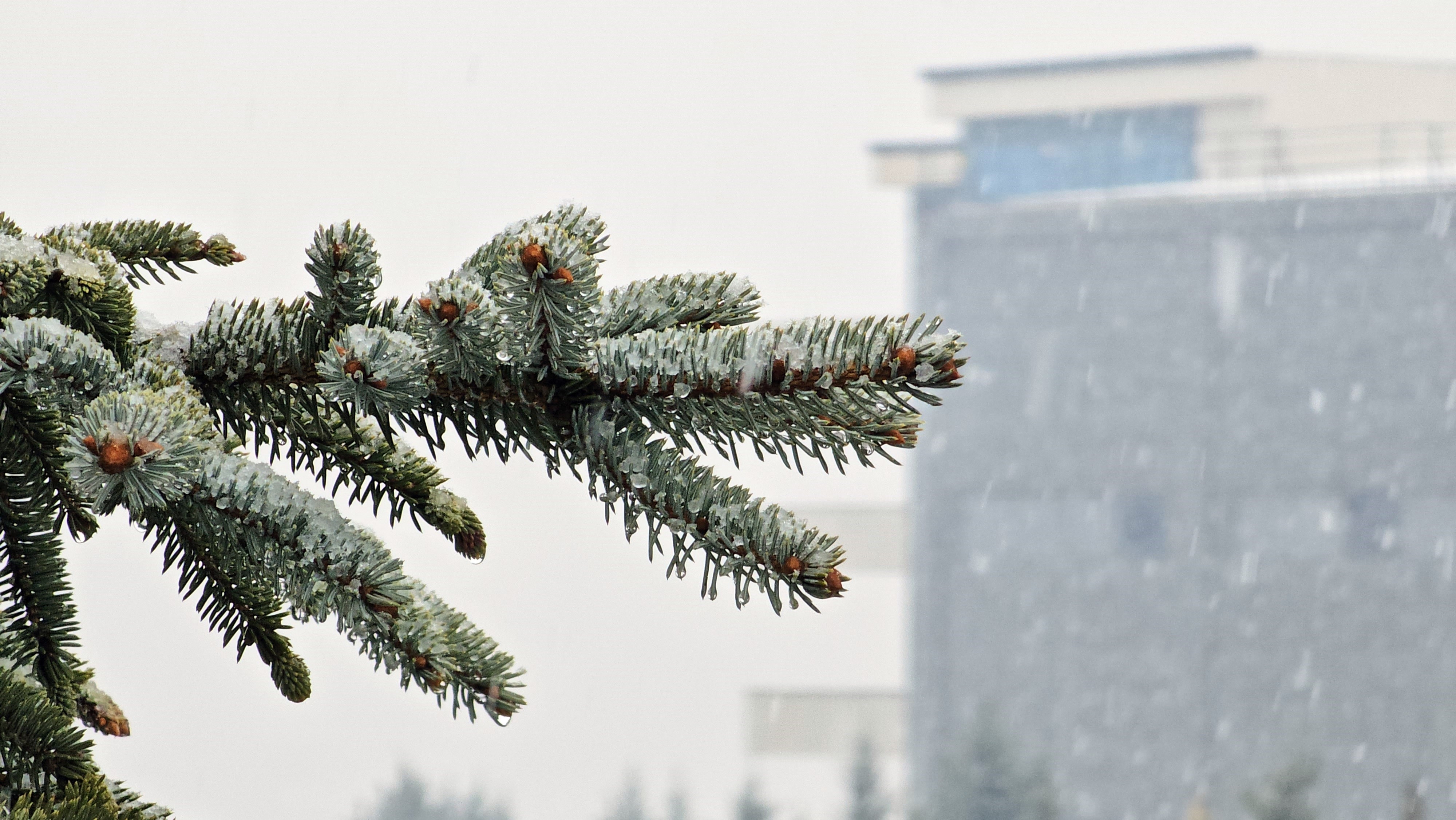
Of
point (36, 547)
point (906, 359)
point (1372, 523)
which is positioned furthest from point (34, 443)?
point (1372, 523)

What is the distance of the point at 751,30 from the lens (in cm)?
5141

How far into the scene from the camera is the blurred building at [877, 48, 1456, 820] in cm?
1589

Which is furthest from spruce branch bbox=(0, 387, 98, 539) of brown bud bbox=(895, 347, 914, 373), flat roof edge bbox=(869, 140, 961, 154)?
flat roof edge bbox=(869, 140, 961, 154)

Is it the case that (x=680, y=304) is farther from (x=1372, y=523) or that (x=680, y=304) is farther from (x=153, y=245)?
(x=1372, y=523)

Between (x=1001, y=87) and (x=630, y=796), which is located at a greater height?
(x=1001, y=87)

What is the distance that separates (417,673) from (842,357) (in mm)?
200

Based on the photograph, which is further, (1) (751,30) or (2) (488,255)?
(1) (751,30)

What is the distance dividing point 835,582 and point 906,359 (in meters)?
0.08

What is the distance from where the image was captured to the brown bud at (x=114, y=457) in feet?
1.23

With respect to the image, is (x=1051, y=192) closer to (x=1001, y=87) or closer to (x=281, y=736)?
(x=1001, y=87)

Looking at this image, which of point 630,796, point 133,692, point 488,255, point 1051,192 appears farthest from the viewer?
point 133,692

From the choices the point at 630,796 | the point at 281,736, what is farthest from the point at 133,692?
the point at 630,796

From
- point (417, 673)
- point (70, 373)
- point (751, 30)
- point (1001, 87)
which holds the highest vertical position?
point (751, 30)

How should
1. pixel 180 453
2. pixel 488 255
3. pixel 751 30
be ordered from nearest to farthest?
pixel 180 453 → pixel 488 255 → pixel 751 30
